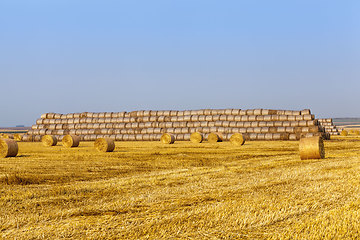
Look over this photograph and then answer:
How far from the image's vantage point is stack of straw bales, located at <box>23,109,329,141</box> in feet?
109

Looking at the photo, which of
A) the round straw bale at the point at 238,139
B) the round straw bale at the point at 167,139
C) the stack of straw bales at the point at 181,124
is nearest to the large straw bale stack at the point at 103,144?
the round straw bale at the point at 238,139

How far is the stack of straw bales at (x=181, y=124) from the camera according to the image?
33.3 metres

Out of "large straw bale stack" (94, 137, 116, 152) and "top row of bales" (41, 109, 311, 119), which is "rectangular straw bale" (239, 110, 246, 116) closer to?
"top row of bales" (41, 109, 311, 119)

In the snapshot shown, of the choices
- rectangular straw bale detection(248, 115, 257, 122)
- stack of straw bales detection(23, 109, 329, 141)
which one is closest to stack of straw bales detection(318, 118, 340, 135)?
stack of straw bales detection(23, 109, 329, 141)

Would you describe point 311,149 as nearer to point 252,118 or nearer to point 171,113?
point 252,118

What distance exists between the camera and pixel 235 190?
766 centimetres

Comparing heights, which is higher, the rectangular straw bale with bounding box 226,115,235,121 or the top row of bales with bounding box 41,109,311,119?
the top row of bales with bounding box 41,109,311,119

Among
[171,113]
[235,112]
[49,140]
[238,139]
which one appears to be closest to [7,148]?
[49,140]

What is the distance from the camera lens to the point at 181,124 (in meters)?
37.4

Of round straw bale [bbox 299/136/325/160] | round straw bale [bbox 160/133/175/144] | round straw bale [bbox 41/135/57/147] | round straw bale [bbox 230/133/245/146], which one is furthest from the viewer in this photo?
round straw bale [bbox 160/133/175/144]

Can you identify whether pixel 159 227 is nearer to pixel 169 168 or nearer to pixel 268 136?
pixel 169 168

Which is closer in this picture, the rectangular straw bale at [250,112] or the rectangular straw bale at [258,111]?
the rectangular straw bale at [258,111]

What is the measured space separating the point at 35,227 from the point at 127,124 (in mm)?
33978

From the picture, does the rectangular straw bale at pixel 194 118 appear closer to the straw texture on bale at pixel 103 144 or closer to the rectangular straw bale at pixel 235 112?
the rectangular straw bale at pixel 235 112
